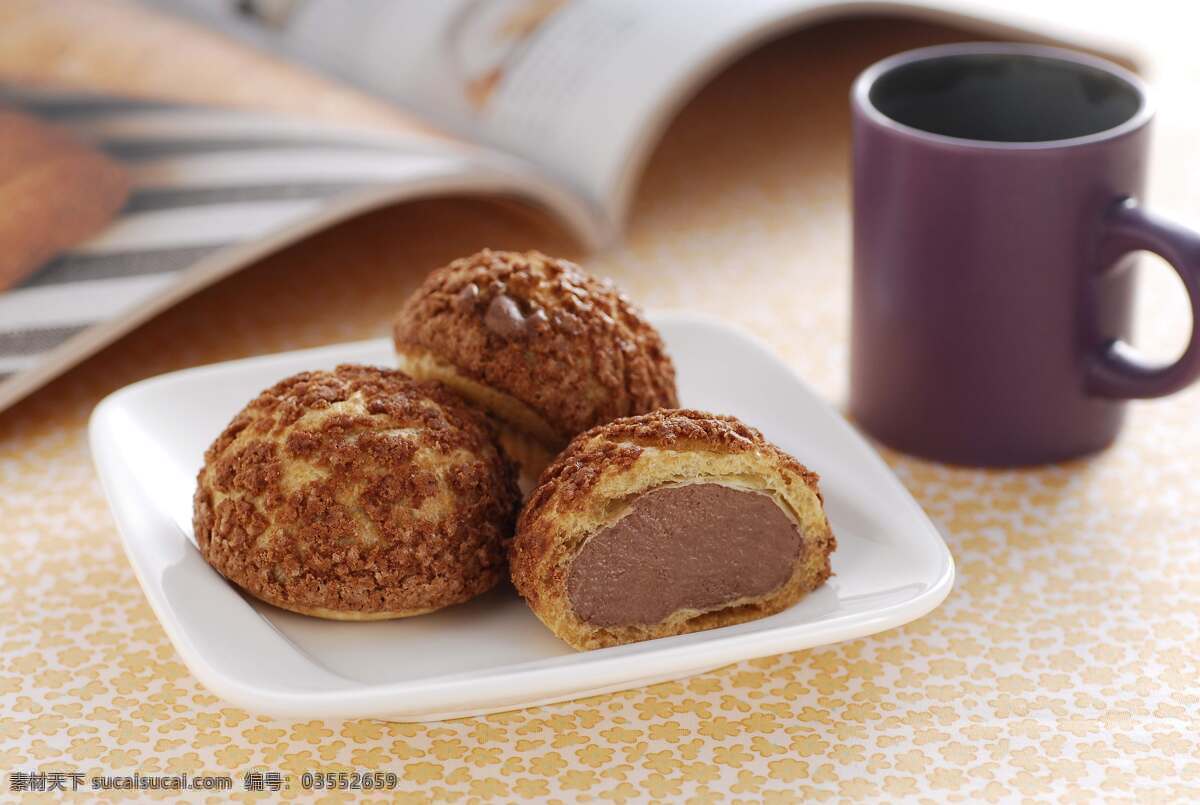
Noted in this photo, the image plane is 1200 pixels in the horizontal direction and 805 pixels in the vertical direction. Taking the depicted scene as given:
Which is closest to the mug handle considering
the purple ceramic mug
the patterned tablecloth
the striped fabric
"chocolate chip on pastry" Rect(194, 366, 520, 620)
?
the purple ceramic mug

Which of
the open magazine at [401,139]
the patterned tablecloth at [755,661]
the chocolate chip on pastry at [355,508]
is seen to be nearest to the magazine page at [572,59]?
the open magazine at [401,139]

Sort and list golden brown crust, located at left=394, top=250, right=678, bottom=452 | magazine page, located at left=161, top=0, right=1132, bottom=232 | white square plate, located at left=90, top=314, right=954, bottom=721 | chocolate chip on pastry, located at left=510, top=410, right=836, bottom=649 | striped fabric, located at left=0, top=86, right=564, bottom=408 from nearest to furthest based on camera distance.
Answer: white square plate, located at left=90, top=314, right=954, bottom=721
chocolate chip on pastry, located at left=510, top=410, right=836, bottom=649
golden brown crust, located at left=394, top=250, right=678, bottom=452
striped fabric, located at left=0, top=86, right=564, bottom=408
magazine page, located at left=161, top=0, right=1132, bottom=232

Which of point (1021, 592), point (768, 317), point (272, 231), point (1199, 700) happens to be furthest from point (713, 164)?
point (1199, 700)

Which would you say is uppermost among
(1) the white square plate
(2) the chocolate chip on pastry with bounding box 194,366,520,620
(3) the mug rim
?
(3) the mug rim

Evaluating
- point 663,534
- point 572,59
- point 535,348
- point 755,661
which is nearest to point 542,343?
point 535,348

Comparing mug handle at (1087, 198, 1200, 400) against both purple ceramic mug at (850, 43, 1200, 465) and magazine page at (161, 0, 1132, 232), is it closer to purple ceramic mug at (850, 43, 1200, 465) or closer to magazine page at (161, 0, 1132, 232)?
purple ceramic mug at (850, 43, 1200, 465)

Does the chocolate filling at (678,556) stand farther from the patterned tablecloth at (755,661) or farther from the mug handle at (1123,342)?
the mug handle at (1123,342)
